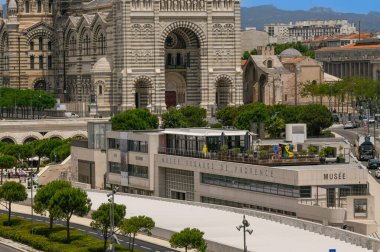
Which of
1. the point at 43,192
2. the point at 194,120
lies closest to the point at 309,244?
the point at 43,192

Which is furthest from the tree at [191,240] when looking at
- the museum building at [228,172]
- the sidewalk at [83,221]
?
the museum building at [228,172]

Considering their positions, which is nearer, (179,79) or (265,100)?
(179,79)

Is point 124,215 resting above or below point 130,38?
below

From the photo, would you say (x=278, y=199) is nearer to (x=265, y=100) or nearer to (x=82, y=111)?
(x=82, y=111)

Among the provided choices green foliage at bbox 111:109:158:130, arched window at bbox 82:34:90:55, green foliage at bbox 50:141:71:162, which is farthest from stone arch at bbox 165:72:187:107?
green foliage at bbox 50:141:71:162

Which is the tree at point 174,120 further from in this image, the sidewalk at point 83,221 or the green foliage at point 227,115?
the sidewalk at point 83,221

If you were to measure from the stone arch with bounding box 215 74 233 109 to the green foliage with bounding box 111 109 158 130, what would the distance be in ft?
91.5

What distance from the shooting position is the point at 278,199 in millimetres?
87500

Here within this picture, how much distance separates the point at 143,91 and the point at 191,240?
318ft

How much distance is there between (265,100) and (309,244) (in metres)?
115

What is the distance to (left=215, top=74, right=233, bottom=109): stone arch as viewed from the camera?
568 ft

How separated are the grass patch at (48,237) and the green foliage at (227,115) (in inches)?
2163

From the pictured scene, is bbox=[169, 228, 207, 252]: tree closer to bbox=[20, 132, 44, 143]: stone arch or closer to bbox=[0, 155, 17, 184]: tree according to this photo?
bbox=[0, 155, 17, 184]: tree

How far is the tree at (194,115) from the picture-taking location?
148137mm
